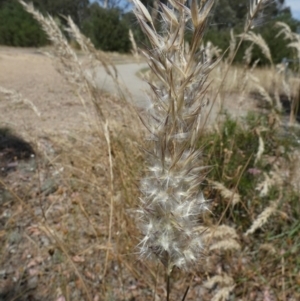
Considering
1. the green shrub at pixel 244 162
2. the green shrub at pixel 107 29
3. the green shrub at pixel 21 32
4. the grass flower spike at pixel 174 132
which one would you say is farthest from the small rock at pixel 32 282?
the green shrub at pixel 21 32

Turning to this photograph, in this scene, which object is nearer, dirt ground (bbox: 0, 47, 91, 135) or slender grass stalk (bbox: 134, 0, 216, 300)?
slender grass stalk (bbox: 134, 0, 216, 300)

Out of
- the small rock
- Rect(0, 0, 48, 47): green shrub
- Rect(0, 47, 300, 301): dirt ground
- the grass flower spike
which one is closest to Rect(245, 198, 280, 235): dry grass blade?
Rect(0, 47, 300, 301): dirt ground

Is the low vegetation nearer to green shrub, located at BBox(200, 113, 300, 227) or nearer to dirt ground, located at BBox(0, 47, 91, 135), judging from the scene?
green shrub, located at BBox(200, 113, 300, 227)

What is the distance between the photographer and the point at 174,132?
0.50 m

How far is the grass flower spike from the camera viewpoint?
18.3 inches

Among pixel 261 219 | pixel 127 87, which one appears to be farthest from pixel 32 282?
pixel 127 87

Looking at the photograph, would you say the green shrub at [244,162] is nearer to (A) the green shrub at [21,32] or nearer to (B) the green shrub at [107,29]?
(B) the green shrub at [107,29]

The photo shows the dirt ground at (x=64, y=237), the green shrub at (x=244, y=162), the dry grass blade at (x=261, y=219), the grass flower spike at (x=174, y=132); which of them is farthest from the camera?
the green shrub at (x=244, y=162)

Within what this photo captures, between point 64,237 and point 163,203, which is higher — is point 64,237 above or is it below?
below

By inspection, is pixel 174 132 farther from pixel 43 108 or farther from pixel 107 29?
pixel 107 29

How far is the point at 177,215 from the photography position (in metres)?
0.58

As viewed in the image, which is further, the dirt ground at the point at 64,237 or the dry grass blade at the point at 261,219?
the dirt ground at the point at 64,237

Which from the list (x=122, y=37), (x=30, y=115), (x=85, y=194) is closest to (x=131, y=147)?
(x=85, y=194)

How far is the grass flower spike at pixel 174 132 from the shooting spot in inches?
18.3
